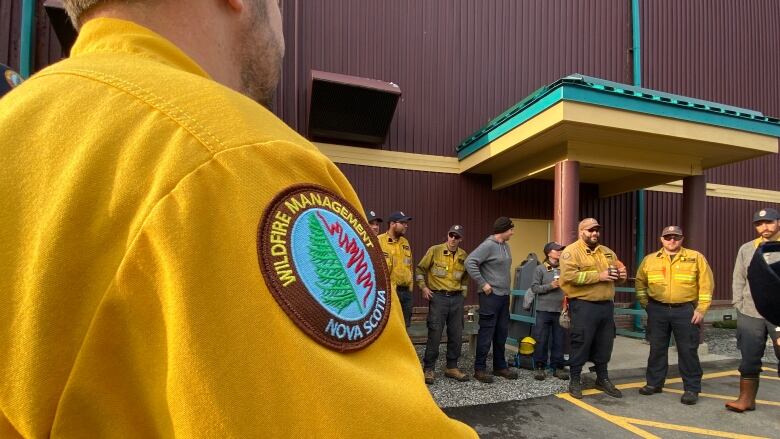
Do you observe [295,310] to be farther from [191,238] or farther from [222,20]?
[222,20]

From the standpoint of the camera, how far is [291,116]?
7840 millimetres

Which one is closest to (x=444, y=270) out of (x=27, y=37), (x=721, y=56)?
(x=27, y=37)

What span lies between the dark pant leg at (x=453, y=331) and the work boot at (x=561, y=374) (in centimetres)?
135

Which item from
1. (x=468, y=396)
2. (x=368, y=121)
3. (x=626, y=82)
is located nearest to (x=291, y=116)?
(x=368, y=121)

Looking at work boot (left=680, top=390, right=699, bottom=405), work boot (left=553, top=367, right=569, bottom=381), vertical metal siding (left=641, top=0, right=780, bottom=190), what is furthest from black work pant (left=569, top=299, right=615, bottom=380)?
vertical metal siding (left=641, top=0, right=780, bottom=190)

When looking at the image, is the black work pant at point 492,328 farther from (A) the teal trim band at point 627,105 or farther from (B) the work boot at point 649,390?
(A) the teal trim band at point 627,105

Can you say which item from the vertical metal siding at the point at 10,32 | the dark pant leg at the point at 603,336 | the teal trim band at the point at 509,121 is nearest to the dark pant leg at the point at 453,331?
the dark pant leg at the point at 603,336

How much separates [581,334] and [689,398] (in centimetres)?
132

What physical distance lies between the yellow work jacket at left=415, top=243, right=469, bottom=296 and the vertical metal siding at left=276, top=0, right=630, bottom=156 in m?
2.95

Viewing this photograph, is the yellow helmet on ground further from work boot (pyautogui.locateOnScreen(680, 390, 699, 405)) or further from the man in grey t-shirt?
work boot (pyautogui.locateOnScreen(680, 390, 699, 405))

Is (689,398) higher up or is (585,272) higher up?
(585,272)

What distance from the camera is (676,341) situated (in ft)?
17.3

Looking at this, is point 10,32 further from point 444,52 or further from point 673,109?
point 673,109

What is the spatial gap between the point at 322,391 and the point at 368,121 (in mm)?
7608
